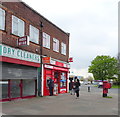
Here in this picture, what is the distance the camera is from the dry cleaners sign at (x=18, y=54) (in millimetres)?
10445

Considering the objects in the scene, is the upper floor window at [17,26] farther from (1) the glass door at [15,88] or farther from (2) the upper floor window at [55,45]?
(2) the upper floor window at [55,45]

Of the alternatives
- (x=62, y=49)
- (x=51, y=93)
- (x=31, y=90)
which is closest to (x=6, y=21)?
(x=31, y=90)

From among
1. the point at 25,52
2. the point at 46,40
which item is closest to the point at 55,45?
the point at 46,40

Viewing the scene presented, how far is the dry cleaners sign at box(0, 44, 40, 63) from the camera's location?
1045 centimetres

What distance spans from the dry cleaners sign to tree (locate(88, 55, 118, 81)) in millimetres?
48930

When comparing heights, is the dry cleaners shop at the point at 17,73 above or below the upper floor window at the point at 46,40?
below

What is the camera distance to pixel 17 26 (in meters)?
12.1

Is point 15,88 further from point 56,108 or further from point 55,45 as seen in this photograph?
point 55,45

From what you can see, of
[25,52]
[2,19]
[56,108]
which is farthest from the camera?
[25,52]

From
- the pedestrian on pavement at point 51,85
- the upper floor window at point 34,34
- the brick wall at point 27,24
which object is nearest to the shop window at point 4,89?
the brick wall at point 27,24

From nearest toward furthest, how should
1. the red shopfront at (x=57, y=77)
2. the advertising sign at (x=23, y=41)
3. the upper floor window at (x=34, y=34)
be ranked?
the advertising sign at (x=23, y=41)
the upper floor window at (x=34, y=34)
the red shopfront at (x=57, y=77)

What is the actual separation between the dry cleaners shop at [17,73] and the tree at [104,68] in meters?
48.8

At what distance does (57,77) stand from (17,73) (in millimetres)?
6874

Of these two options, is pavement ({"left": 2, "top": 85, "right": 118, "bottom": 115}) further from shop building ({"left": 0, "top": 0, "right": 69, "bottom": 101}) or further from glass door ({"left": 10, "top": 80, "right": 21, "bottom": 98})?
shop building ({"left": 0, "top": 0, "right": 69, "bottom": 101})
